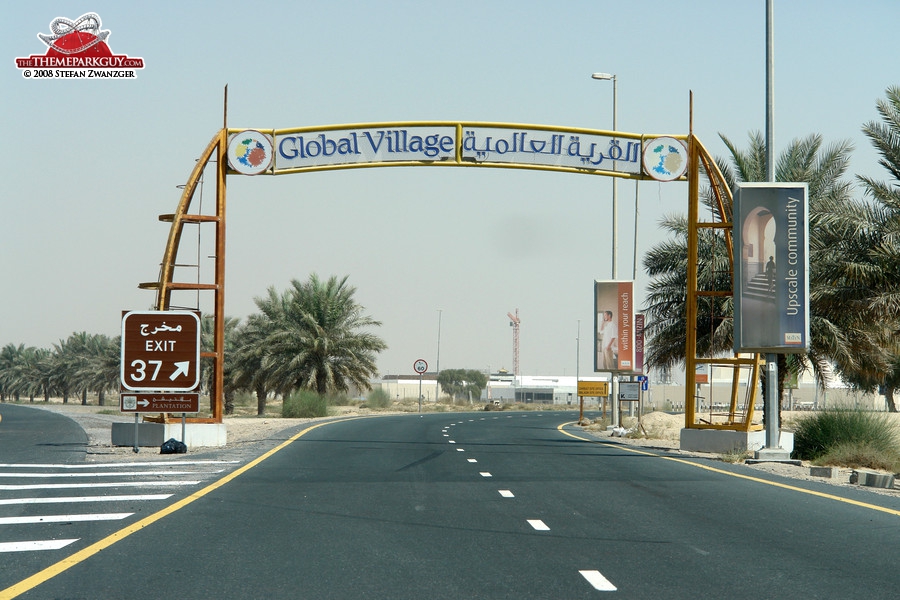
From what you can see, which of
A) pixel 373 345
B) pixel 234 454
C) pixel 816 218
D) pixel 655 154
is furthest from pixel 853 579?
pixel 373 345

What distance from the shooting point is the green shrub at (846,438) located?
72.8ft

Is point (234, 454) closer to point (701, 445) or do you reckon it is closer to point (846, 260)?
point (701, 445)

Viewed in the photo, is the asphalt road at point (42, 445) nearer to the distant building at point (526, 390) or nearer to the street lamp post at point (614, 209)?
the street lamp post at point (614, 209)

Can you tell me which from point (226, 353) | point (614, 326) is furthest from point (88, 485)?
point (226, 353)

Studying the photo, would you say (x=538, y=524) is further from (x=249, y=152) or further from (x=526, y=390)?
(x=526, y=390)

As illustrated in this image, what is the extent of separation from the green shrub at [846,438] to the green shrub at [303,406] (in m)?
29.0

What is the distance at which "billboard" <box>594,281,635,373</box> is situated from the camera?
3906cm

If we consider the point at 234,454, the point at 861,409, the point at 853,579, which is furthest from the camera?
the point at 861,409

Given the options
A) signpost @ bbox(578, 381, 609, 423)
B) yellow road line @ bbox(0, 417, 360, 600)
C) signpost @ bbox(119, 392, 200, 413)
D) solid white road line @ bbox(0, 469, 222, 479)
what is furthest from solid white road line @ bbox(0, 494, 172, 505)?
signpost @ bbox(578, 381, 609, 423)

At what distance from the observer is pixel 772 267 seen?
2242 centimetres

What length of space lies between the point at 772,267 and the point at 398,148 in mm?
9124

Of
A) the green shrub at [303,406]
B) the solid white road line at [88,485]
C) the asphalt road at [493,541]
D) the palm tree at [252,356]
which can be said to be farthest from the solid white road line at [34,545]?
the palm tree at [252,356]

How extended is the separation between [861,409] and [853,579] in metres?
17.6

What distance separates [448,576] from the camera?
7.91 meters
